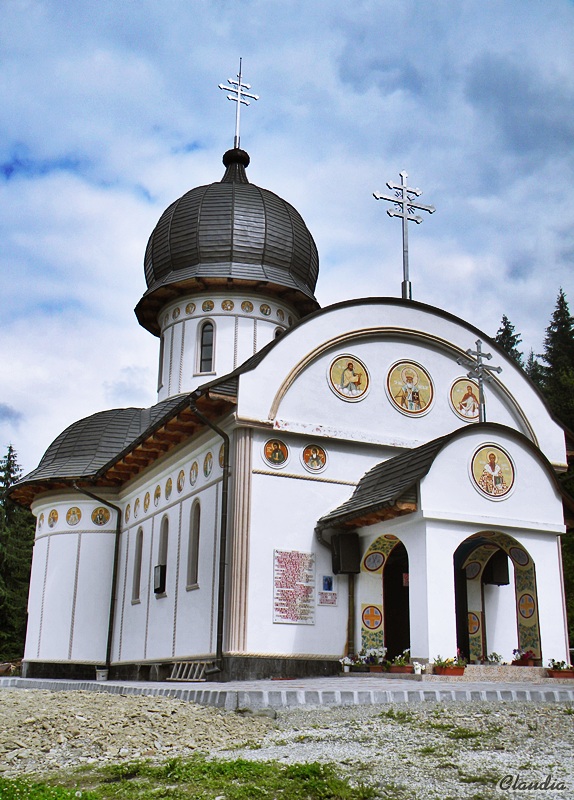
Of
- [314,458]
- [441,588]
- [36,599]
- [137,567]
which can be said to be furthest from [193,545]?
[36,599]

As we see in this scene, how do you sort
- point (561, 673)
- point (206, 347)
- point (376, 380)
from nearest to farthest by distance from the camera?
1. point (561, 673)
2. point (376, 380)
3. point (206, 347)

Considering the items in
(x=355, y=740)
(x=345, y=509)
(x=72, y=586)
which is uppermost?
(x=345, y=509)

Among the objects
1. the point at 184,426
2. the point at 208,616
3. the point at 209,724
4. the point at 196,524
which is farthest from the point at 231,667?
the point at 209,724

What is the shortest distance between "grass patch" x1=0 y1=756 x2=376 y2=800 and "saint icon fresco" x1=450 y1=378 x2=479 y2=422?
1214 centimetres

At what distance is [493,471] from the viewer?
15719 mm

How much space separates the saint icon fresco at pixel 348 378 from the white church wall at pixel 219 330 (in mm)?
6061

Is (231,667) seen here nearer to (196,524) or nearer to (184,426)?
(196,524)

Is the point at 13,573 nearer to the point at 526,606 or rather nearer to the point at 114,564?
the point at 114,564

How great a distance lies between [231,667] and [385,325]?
7.00 meters

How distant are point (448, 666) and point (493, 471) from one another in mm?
3377

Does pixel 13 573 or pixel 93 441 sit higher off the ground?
pixel 93 441

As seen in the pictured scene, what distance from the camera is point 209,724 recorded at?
30.3ft

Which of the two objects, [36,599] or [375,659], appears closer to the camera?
[375,659]

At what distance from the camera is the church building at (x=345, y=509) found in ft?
50.9
